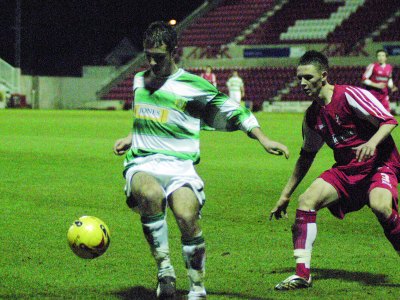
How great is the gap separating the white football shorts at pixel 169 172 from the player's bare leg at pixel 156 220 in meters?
0.05

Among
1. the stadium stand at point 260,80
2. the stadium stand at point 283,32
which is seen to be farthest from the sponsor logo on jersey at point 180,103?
the stadium stand at point 260,80

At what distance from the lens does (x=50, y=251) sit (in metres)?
7.51

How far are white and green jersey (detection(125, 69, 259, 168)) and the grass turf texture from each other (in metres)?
1.03

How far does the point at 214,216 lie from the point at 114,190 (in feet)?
8.26

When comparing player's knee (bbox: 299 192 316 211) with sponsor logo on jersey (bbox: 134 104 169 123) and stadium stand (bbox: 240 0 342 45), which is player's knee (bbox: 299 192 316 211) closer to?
sponsor logo on jersey (bbox: 134 104 169 123)

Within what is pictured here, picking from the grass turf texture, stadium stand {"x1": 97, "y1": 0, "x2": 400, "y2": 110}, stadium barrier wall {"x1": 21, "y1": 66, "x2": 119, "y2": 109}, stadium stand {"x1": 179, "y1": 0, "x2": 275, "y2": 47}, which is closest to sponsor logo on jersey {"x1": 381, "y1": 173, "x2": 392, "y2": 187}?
the grass turf texture

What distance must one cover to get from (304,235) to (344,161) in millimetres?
666

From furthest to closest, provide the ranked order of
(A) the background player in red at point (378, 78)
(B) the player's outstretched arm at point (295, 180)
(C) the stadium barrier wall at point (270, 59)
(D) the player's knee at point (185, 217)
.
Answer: (C) the stadium barrier wall at point (270, 59)
(A) the background player in red at point (378, 78)
(B) the player's outstretched arm at point (295, 180)
(D) the player's knee at point (185, 217)

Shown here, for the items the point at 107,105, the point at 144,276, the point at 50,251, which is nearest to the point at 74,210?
the point at 50,251

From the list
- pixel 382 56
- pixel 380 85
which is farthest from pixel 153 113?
pixel 380 85

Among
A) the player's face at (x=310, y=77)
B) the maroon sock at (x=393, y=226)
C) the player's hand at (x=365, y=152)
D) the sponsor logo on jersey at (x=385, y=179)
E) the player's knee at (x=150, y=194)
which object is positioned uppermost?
the player's face at (x=310, y=77)

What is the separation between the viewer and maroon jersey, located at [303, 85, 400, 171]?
6.29 meters

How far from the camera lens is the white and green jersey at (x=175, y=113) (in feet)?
18.6

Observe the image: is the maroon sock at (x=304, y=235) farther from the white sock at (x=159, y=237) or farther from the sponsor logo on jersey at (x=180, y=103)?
the sponsor logo on jersey at (x=180, y=103)
